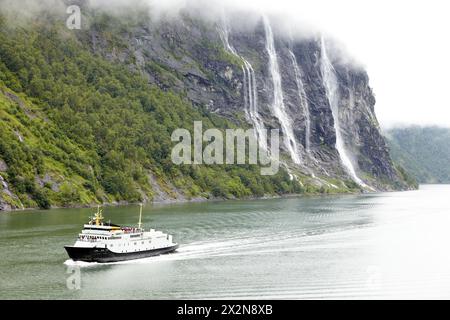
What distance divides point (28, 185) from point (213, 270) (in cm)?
8784

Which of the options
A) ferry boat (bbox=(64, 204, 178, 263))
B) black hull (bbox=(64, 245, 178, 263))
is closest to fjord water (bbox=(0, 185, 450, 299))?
black hull (bbox=(64, 245, 178, 263))

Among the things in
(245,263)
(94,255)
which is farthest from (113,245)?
(245,263)

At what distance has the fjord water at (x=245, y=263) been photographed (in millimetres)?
57969

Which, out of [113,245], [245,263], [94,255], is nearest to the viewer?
[94,255]

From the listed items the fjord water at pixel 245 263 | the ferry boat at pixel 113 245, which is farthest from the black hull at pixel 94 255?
the fjord water at pixel 245 263

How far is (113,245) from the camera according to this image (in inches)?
2896

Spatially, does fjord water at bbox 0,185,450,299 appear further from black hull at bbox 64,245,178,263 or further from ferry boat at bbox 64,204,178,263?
ferry boat at bbox 64,204,178,263

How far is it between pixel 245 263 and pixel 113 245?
15916 mm

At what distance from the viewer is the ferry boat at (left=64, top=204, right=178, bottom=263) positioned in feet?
237

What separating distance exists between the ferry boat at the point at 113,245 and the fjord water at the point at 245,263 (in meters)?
1.58

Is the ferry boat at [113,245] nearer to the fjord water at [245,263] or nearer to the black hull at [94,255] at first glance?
the black hull at [94,255]

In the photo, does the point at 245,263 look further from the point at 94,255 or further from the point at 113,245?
the point at 94,255
